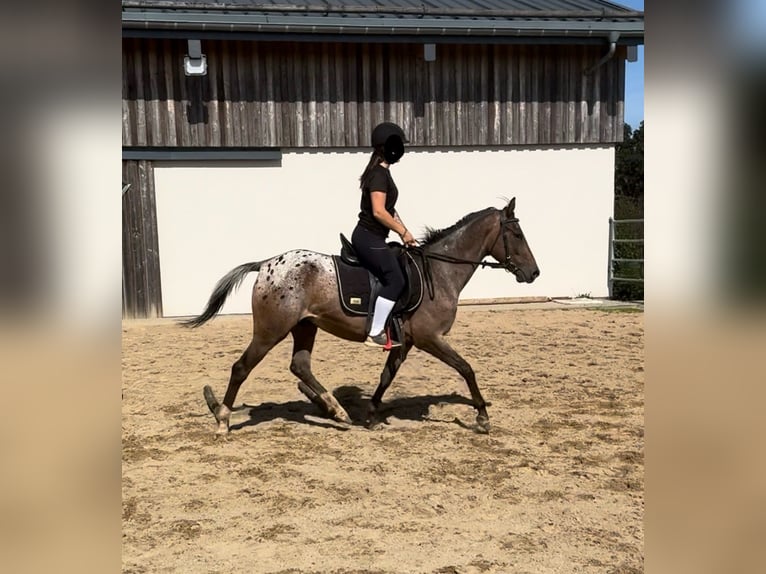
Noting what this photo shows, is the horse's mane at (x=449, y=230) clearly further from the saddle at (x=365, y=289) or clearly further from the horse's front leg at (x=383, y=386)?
the horse's front leg at (x=383, y=386)

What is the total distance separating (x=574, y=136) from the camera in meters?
12.4

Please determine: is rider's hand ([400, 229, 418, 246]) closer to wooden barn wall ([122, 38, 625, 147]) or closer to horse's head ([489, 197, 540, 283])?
horse's head ([489, 197, 540, 283])

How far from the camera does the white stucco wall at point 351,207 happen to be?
1125cm

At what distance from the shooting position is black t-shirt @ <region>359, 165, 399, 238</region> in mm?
4793

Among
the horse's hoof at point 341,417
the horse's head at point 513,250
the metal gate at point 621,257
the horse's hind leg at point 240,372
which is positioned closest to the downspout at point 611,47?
the metal gate at point 621,257

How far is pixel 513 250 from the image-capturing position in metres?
5.21

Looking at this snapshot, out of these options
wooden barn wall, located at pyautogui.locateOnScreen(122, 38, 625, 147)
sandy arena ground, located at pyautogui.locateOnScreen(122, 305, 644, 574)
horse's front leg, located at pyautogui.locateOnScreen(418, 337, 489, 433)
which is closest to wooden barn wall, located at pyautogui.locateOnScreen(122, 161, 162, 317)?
wooden barn wall, located at pyautogui.locateOnScreen(122, 38, 625, 147)

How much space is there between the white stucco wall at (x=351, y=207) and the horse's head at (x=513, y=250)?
5.37 meters
